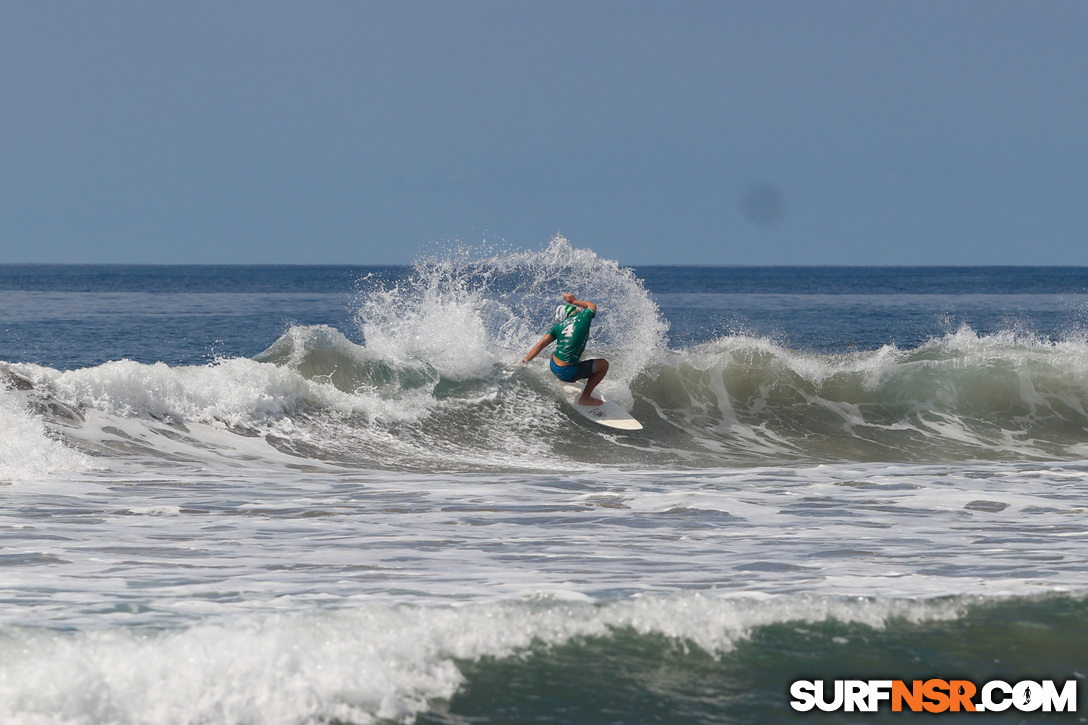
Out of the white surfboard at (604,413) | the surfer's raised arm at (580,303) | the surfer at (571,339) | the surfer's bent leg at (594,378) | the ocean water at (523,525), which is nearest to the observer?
the ocean water at (523,525)

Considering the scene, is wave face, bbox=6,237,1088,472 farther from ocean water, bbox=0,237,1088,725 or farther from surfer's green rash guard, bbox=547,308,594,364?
surfer's green rash guard, bbox=547,308,594,364

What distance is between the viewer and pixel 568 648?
5.05m

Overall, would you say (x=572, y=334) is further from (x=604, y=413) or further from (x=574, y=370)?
(x=604, y=413)

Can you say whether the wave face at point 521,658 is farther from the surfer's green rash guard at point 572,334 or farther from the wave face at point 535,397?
the surfer's green rash guard at point 572,334

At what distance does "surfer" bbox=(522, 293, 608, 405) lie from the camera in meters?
14.2

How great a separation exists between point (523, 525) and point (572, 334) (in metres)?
6.23

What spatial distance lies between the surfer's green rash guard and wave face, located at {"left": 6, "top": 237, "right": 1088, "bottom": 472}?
3.48ft

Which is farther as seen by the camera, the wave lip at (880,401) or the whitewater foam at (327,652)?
the wave lip at (880,401)

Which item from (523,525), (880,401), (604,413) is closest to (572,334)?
(604,413)

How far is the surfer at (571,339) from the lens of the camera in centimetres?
1420

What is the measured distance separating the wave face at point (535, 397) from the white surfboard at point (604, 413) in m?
0.20

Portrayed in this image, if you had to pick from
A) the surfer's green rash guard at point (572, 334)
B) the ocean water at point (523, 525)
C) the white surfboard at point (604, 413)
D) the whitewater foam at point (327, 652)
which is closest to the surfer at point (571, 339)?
the surfer's green rash guard at point (572, 334)

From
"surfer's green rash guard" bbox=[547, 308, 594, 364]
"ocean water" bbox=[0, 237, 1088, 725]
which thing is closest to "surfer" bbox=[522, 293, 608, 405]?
"surfer's green rash guard" bbox=[547, 308, 594, 364]

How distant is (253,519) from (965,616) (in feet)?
17.6
